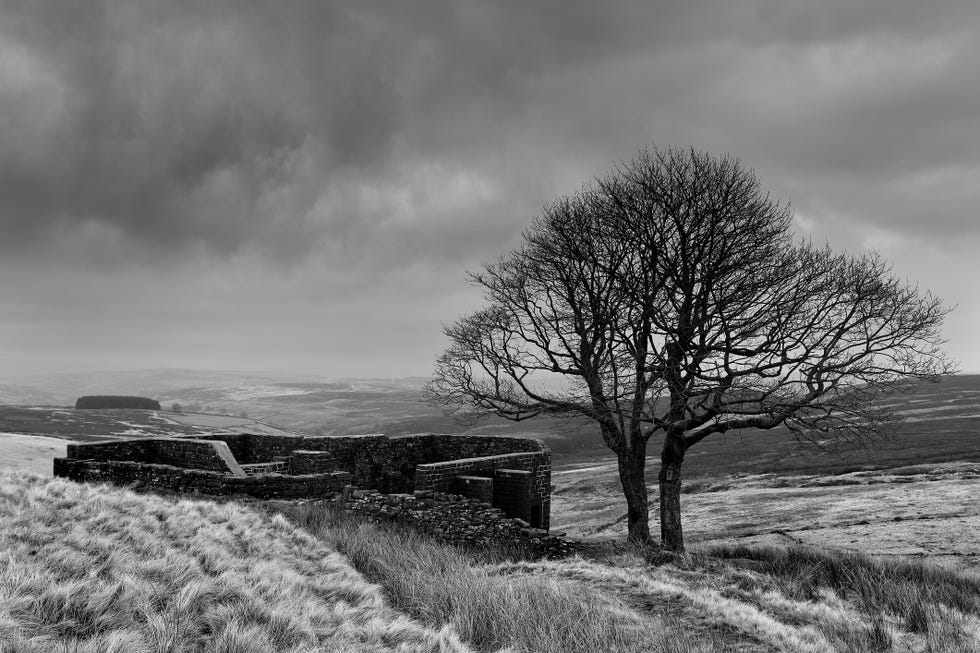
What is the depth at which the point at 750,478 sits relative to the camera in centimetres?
3781

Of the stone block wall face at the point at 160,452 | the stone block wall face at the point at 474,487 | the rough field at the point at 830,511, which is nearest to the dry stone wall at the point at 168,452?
the stone block wall face at the point at 160,452

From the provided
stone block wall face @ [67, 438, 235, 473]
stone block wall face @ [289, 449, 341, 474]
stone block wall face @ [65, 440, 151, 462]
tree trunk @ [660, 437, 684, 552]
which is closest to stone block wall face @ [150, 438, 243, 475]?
stone block wall face @ [67, 438, 235, 473]

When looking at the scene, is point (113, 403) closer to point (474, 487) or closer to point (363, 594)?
point (474, 487)

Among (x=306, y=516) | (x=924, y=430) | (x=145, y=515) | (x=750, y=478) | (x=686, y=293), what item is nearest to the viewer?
(x=145, y=515)

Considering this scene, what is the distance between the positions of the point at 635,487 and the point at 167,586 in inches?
612

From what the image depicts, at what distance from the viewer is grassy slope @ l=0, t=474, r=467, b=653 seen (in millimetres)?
6203

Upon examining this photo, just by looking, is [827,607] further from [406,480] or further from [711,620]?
[406,480]

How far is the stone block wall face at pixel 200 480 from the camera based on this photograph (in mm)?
14656

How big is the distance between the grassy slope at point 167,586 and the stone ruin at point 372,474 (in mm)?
3352

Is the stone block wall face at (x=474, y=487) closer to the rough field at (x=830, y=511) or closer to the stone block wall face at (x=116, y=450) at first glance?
the rough field at (x=830, y=511)

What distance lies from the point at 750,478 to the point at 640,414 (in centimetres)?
2303

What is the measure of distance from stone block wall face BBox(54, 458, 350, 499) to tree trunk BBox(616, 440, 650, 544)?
958cm

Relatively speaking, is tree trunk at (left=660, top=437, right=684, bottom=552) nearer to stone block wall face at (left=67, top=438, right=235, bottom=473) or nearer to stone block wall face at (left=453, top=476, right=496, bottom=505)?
stone block wall face at (left=453, top=476, right=496, bottom=505)

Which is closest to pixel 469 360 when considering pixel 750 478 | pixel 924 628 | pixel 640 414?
pixel 640 414
